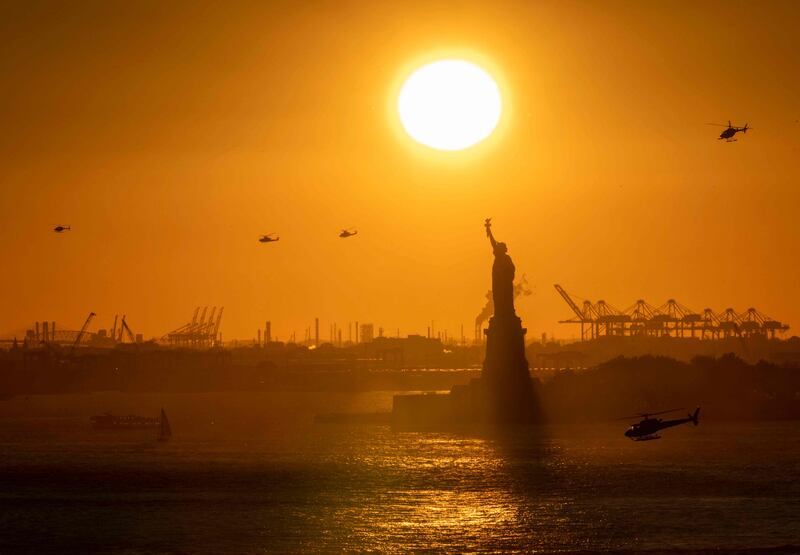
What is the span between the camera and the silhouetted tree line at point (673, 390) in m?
128

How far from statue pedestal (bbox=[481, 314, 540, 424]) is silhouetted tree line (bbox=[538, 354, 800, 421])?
6.79m

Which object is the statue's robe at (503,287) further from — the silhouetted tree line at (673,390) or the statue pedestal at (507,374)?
the silhouetted tree line at (673,390)

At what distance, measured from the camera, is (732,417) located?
130 m

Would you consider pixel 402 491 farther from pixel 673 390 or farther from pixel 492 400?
pixel 673 390

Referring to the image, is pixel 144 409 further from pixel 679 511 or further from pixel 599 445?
pixel 679 511

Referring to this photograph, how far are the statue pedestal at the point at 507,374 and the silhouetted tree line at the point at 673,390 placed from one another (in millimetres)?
6794

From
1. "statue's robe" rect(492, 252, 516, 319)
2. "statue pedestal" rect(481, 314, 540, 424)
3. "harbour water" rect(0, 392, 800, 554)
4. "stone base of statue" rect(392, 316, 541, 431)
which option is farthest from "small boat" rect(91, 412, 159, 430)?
"statue's robe" rect(492, 252, 516, 319)

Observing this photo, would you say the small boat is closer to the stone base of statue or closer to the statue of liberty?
the stone base of statue

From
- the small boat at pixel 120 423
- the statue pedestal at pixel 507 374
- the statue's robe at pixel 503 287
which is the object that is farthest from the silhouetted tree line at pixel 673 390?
the small boat at pixel 120 423

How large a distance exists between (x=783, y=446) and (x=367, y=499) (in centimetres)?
3992

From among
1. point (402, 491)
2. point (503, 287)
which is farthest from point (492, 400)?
point (402, 491)

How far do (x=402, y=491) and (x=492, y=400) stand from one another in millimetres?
38758

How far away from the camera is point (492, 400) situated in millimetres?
110312

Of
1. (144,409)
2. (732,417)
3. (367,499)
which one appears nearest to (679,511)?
(367,499)
